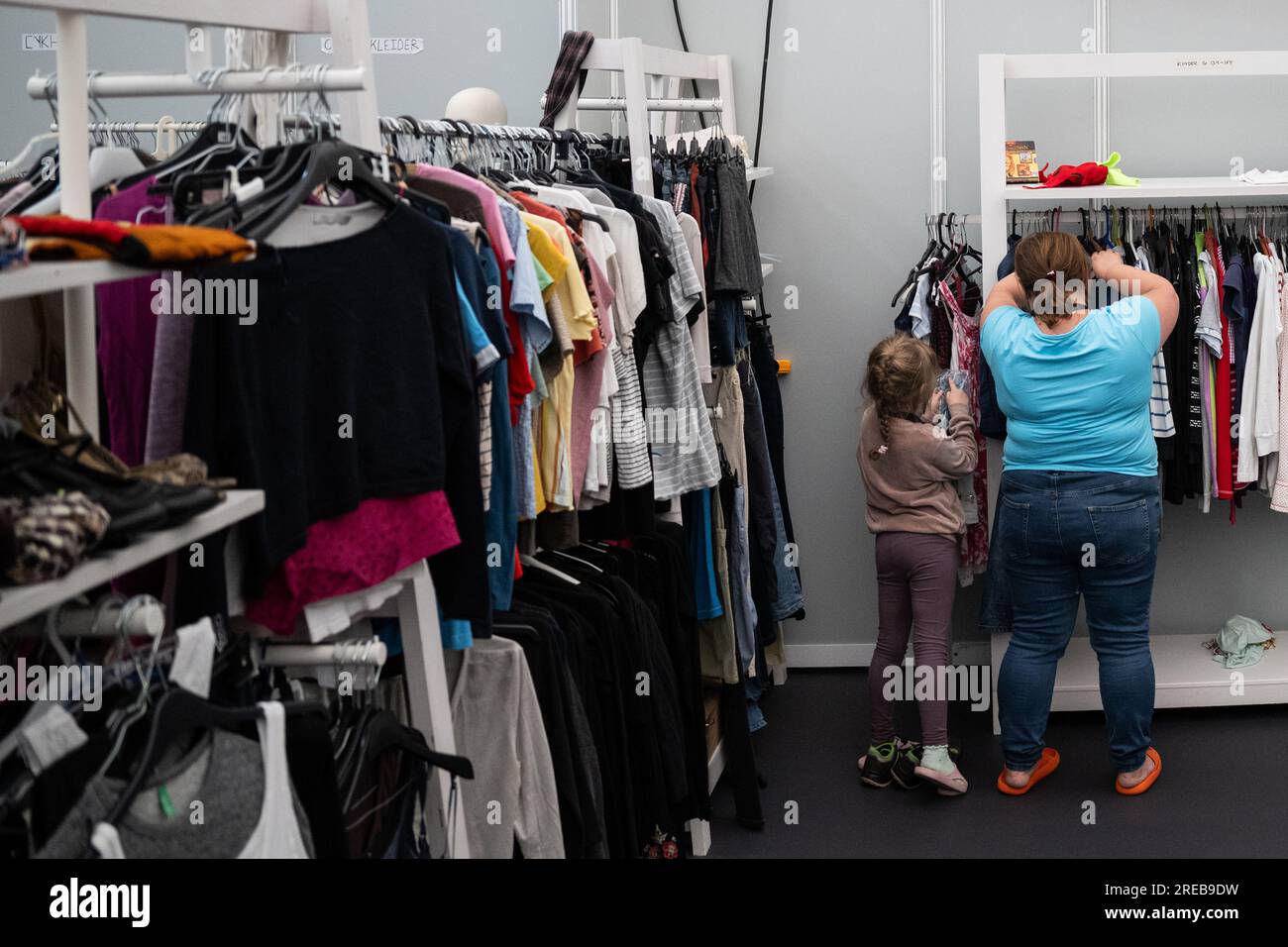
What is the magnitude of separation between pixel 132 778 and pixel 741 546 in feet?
9.33

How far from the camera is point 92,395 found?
1718 millimetres

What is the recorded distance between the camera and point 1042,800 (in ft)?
13.5

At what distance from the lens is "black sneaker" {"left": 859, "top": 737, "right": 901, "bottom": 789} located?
4297 mm

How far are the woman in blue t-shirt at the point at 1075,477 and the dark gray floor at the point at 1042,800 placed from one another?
0.15 meters

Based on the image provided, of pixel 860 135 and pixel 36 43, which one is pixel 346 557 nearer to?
pixel 36 43

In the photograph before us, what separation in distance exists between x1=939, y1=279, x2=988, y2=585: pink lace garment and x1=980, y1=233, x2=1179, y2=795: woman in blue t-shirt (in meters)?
0.51

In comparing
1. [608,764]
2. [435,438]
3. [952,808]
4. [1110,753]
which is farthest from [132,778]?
[1110,753]

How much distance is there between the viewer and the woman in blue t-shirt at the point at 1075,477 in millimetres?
3879

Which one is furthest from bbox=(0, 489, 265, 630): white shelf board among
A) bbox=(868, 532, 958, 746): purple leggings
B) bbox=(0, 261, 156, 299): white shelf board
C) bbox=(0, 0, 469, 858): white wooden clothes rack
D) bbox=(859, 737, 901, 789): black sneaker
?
bbox=(859, 737, 901, 789): black sneaker

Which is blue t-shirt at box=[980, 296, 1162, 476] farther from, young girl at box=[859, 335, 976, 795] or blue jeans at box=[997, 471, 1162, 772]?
young girl at box=[859, 335, 976, 795]

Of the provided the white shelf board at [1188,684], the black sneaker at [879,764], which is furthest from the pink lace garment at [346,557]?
the white shelf board at [1188,684]

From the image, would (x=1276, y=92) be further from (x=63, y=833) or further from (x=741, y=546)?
(x=63, y=833)

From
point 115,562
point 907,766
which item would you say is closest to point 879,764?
point 907,766
